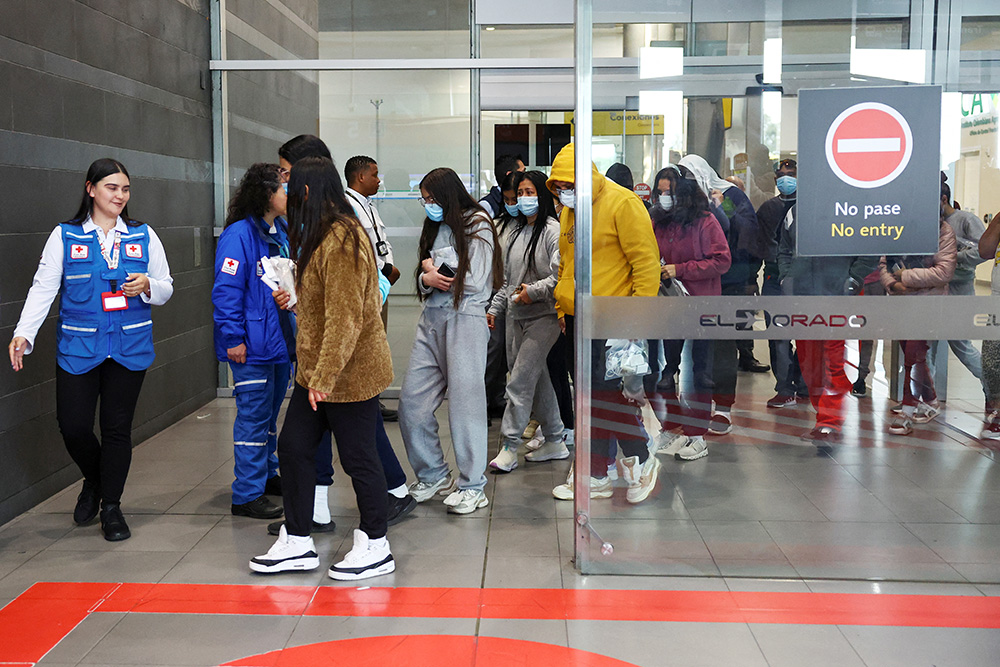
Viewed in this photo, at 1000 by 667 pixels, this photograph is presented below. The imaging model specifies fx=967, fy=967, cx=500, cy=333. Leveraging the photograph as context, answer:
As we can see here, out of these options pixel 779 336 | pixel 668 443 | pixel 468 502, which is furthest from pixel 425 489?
pixel 779 336

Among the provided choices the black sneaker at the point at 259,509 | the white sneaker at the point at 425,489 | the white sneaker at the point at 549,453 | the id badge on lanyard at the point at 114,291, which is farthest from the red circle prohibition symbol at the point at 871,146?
the id badge on lanyard at the point at 114,291

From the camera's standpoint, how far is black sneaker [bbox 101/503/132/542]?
389 centimetres

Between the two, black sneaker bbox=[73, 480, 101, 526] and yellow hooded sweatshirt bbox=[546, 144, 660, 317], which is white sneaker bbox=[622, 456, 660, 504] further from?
black sneaker bbox=[73, 480, 101, 526]

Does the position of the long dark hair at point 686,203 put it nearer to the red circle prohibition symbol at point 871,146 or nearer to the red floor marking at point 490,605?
the red circle prohibition symbol at point 871,146

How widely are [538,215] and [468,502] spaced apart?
1.57 meters

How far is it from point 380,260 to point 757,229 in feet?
5.77

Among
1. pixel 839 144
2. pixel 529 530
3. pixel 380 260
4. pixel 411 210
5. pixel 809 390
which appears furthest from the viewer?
pixel 411 210

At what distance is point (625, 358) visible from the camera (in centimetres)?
345

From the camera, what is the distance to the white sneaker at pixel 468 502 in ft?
13.9

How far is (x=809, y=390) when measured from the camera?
344cm

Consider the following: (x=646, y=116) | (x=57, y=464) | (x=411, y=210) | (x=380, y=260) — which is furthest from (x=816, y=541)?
(x=411, y=210)

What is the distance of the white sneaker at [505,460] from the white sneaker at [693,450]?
4.93 ft

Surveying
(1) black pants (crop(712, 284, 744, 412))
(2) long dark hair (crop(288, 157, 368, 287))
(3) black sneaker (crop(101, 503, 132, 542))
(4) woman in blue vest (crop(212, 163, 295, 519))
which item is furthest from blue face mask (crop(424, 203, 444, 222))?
(3) black sneaker (crop(101, 503, 132, 542))

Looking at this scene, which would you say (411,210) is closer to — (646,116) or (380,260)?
(380,260)
